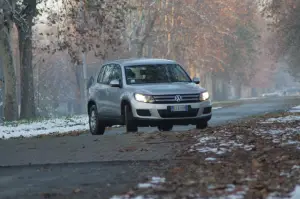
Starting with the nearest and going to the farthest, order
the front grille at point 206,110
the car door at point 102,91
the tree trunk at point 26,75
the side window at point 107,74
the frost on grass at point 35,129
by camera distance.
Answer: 1. the front grille at point 206,110
2. the car door at point 102,91
3. the side window at point 107,74
4. the frost on grass at point 35,129
5. the tree trunk at point 26,75

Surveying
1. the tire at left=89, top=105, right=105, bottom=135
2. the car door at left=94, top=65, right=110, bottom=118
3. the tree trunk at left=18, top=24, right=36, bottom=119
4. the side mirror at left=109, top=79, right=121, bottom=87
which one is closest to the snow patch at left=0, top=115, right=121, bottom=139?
the tire at left=89, top=105, right=105, bottom=135

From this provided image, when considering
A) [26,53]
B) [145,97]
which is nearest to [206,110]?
[145,97]

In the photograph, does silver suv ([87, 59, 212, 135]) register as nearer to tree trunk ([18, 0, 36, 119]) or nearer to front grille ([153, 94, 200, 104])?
front grille ([153, 94, 200, 104])

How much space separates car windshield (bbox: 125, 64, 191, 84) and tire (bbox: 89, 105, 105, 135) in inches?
61.2

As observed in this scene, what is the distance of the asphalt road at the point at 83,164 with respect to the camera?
9.71 m

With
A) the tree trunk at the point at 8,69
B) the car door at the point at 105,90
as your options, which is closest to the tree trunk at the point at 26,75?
the tree trunk at the point at 8,69

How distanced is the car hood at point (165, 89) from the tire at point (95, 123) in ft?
6.32

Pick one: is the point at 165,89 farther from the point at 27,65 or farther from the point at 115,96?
the point at 27,65

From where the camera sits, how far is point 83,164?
12.5m

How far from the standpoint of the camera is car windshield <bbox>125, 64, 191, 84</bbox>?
711 inches

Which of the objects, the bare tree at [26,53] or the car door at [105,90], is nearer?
the car door at [105,90]

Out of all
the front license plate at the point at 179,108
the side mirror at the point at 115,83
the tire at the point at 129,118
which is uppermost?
the side mirror at the point at 115,83

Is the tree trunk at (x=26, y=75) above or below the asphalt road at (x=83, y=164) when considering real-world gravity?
above

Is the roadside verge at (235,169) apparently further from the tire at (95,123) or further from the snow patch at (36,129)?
the snow patch at (36,129)
